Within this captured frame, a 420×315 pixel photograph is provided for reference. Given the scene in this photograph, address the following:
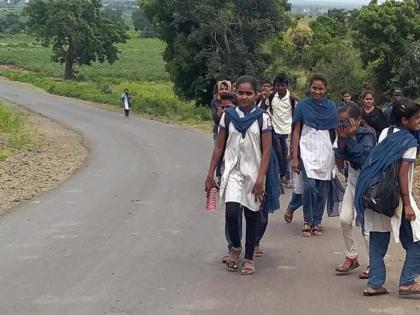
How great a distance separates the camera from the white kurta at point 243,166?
6113 mm

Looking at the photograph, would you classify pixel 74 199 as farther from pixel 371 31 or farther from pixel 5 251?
pixel 371 31

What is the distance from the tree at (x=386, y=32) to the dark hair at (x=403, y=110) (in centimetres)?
2228

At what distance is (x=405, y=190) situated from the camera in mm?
5266

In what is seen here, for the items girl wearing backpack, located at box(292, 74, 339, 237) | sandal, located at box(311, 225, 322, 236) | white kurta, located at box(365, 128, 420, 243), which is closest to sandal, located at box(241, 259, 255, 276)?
white kurta, located at box(365, 128, 420, 243)

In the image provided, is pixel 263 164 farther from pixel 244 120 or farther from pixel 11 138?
pixel 11 138

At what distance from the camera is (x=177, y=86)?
98.9ft

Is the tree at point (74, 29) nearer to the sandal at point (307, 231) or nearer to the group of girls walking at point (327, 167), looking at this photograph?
the sandal at point (307, 231)

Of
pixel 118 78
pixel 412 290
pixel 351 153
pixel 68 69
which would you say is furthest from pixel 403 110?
pixel 118 78

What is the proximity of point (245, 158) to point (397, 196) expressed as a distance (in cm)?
143

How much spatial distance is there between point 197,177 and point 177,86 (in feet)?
59.1

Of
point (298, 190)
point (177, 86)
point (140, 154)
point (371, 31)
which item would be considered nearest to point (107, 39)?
point (177, 86)

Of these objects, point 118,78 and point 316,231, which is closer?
point 316,231

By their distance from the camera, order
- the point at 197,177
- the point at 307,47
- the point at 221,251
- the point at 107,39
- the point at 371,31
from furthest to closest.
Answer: the point at 107,39
the point at 307,47
the point at 371,31
the point at 197,177
the point at 221,251

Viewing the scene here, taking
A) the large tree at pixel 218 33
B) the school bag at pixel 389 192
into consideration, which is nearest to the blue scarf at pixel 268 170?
the school bag at pixel 389 192
